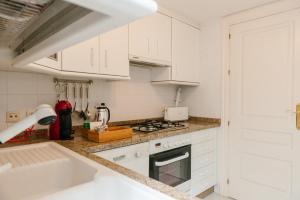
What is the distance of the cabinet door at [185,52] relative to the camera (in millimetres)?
2512

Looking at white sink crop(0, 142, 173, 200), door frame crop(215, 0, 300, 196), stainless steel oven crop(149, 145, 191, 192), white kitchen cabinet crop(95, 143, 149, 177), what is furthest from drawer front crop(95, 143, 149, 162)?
door frame crop(215, 0, 300, 196)

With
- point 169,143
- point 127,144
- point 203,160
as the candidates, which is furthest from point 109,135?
point 203,160

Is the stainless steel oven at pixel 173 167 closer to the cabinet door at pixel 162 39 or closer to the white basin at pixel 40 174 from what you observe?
the white basin at pixel 40 174

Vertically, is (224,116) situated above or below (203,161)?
above

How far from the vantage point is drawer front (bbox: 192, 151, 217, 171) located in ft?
7.52

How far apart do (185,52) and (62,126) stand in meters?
1.78

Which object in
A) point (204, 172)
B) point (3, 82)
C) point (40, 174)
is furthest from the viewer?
point (204, 172)

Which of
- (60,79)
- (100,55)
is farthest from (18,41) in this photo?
(60,79)

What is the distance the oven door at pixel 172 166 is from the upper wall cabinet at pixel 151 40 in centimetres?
99

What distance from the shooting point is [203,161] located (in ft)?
7.93

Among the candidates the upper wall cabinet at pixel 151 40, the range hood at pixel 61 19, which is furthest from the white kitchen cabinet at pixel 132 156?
the range hood at pixel 61 19

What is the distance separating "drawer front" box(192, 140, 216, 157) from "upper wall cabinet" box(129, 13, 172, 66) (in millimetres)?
1018

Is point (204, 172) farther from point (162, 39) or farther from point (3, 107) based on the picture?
point (3, 107)

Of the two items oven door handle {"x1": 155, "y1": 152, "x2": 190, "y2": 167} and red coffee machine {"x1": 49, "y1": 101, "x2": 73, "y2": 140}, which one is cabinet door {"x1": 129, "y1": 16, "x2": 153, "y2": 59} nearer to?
red coffee machine {"x1": 49, "y1": 101, "x2": 73, "y2": 140}
